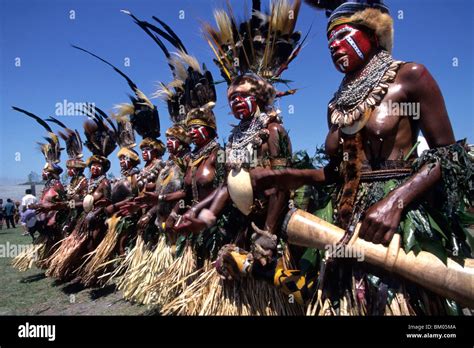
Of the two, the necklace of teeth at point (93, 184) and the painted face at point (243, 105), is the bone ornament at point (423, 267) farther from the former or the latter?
the necklace of teeth at point (93, 184)

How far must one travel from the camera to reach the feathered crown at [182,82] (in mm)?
4004

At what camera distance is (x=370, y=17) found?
1938mm

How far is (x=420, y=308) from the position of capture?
175 centimetres

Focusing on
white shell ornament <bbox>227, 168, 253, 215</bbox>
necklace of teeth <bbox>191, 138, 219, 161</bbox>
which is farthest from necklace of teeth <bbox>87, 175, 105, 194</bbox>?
white shell ornament <bbox>227, 168, 253, 215</bbox>

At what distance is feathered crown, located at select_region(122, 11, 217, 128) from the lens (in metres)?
4.00

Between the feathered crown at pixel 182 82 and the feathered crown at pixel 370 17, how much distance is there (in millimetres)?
2100

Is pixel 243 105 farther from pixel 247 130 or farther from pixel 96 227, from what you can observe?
pixel 96 227

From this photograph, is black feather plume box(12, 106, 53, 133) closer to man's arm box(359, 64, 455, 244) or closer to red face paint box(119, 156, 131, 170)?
red face paint box(119, 156, 131, 170)

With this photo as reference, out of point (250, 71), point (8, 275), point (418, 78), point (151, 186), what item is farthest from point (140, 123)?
point (418, 78)

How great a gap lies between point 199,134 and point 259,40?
1212mm

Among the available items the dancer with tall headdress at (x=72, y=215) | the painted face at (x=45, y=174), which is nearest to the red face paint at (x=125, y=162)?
the dancer with tall headdress at (x=72, y=215)
